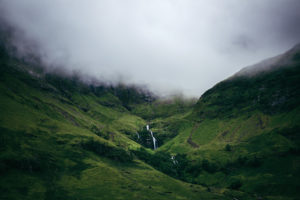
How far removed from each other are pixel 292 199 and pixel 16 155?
776ft

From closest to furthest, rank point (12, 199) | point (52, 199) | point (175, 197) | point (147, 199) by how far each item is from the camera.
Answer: point (12, 199), point (52, 199), point (147, 199), point (175, 197)

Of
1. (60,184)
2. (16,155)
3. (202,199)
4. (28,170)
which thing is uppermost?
(16,155)

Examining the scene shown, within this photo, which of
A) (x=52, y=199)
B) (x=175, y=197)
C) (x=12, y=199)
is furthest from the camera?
(x=175, y=197)

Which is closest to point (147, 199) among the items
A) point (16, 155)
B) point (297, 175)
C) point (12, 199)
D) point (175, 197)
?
point (175, 197)

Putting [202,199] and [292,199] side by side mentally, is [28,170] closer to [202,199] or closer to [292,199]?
[202,199]

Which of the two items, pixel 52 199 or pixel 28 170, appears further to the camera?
pixel 28 170

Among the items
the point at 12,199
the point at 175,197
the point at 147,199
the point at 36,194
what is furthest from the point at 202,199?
the point at 12,199

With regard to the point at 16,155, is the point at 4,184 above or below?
below

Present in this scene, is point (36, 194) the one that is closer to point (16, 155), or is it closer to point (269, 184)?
point (16, 155)

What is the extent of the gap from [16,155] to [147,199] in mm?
125421

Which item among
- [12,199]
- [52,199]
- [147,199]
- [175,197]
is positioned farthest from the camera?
[175,197]

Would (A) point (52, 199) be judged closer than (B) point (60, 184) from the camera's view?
Yes

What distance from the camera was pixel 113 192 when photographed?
193375 millimetres

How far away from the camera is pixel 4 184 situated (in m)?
166
